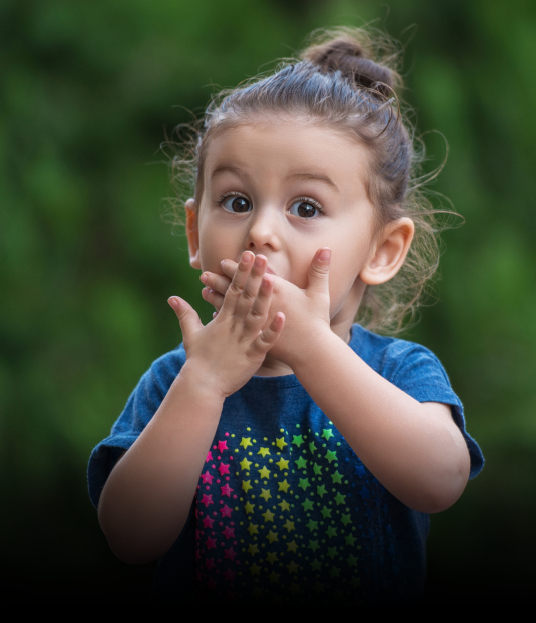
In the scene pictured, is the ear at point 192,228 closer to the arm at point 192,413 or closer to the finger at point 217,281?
Answer: the finger at point 217,281

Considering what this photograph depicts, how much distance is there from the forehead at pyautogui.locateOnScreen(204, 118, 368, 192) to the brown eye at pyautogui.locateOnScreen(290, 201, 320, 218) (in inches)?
2.3

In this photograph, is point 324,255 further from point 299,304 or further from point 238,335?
point 238,335

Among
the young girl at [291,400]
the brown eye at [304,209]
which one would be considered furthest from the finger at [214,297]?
the brown eye at [304,209]

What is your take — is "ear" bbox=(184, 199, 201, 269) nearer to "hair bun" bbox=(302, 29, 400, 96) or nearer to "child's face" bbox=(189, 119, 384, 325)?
"child's face" bbox=(189, 119, 384, 325)

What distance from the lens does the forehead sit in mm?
1240

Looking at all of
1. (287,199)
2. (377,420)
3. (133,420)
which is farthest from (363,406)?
(133,420)

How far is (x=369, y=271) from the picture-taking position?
144 cm

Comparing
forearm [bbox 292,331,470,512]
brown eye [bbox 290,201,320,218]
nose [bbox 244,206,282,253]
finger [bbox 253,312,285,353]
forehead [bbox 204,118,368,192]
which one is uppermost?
forehead [bbox 204,118,368,192]

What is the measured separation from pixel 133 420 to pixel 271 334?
45 centimetres

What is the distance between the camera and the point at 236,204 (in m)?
1.31

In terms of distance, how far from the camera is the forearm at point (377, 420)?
114 centimetres

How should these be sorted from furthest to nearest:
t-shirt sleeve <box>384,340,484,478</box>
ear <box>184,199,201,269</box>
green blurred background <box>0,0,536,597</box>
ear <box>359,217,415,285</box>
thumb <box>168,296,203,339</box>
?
green blurred background <box>0,0,536,597</box> → ear <box>184,199,201,269</box> → ear <box>359,217,415,285</box> → t-shirt sleeve <box>384,340,484,478</box> → thumb <box>168,296,203,339</box>

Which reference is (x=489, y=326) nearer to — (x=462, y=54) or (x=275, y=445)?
(x=462, y=54)

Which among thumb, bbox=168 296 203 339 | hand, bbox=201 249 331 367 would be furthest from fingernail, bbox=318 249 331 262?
thumb, bbox=168 296 203 339
